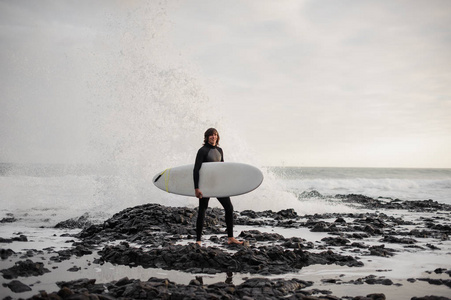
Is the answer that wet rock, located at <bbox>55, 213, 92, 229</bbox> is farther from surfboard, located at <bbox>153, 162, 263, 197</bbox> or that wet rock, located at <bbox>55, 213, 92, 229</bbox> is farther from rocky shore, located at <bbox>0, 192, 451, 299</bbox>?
surfboard, located at <bbox>153, 162, 263, 197</bbox>

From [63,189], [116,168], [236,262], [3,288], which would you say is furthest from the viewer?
[63,189]

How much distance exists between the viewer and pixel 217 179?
20.5 feet

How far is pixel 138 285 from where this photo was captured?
3438 millimetres

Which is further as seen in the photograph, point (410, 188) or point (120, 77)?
point (410, 188)

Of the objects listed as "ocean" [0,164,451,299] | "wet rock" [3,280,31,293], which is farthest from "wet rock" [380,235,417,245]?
"wet rock" [3,280,31,293]

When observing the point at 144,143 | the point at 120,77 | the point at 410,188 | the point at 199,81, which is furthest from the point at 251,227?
the point at 410,188

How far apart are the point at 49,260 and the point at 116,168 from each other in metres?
8.86

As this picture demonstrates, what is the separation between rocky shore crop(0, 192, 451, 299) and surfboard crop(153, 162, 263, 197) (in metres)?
0.91

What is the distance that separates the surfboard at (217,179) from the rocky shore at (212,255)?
0.91 meters

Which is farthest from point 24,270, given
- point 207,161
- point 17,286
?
point 207,161

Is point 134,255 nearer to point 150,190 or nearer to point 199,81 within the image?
point 150,190

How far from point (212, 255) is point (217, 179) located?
5.78 ft

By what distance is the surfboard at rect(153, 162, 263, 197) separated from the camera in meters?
6.14

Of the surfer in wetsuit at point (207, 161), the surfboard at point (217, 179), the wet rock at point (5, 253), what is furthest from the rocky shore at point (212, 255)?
the surfboard at point (217, 179)
